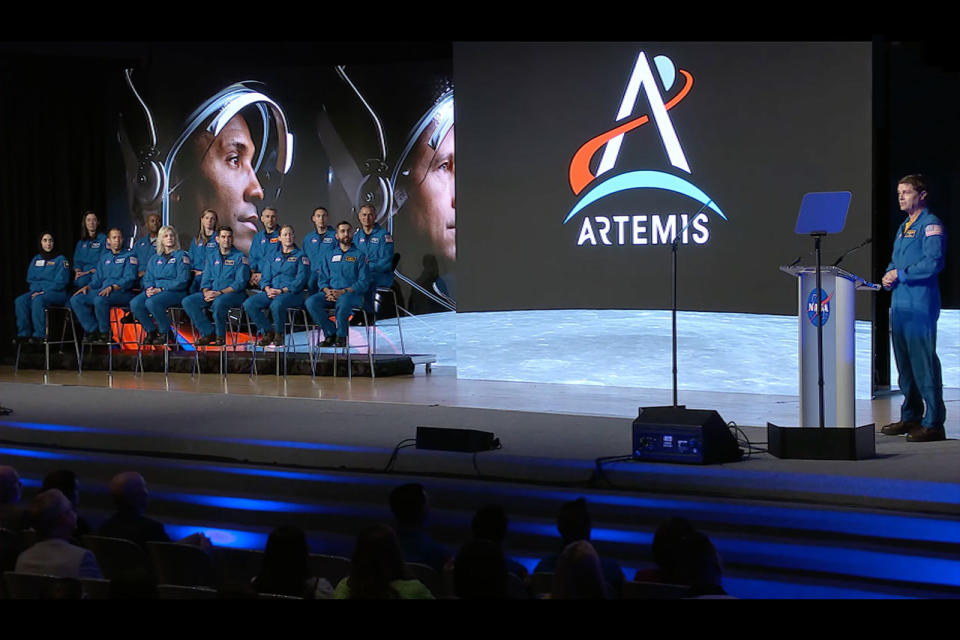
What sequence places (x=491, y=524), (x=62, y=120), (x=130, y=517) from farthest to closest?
(x=62, y=120) < (x=130, y=517) < (x=491, y=524)

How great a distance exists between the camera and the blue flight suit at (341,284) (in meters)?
8.83

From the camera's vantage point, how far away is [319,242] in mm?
9594

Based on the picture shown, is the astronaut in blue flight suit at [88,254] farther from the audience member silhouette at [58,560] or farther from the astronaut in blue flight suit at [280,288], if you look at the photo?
the audience member silhouette at [58,560]

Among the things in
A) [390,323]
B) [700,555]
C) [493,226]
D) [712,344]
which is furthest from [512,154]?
[700,555]

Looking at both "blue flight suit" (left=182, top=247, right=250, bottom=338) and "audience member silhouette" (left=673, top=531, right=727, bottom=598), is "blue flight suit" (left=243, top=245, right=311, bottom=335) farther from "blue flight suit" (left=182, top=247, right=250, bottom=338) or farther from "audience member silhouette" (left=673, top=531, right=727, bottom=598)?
"audience member silhouette" (left=673, top=531, right=727, bottom=598)

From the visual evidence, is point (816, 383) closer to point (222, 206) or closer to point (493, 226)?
point (493, 226)

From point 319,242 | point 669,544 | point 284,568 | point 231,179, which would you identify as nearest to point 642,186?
point 319,242

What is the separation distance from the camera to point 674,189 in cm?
805

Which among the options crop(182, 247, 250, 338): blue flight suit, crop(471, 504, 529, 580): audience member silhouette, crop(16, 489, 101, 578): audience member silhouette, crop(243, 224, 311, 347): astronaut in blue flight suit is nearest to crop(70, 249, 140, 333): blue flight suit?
crop(182, 247, 250, 338): blue flight suit

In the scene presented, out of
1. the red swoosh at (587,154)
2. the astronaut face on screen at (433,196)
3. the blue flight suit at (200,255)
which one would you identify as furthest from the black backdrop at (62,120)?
the red swoosh at (587,154)

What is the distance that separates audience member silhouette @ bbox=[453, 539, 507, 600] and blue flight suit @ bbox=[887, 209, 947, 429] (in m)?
3.05

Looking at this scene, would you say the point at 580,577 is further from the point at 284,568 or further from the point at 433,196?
Result: the point at 433,196

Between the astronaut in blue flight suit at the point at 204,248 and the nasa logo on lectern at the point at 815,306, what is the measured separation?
19.5 feet

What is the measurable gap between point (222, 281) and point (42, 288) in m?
1.74
